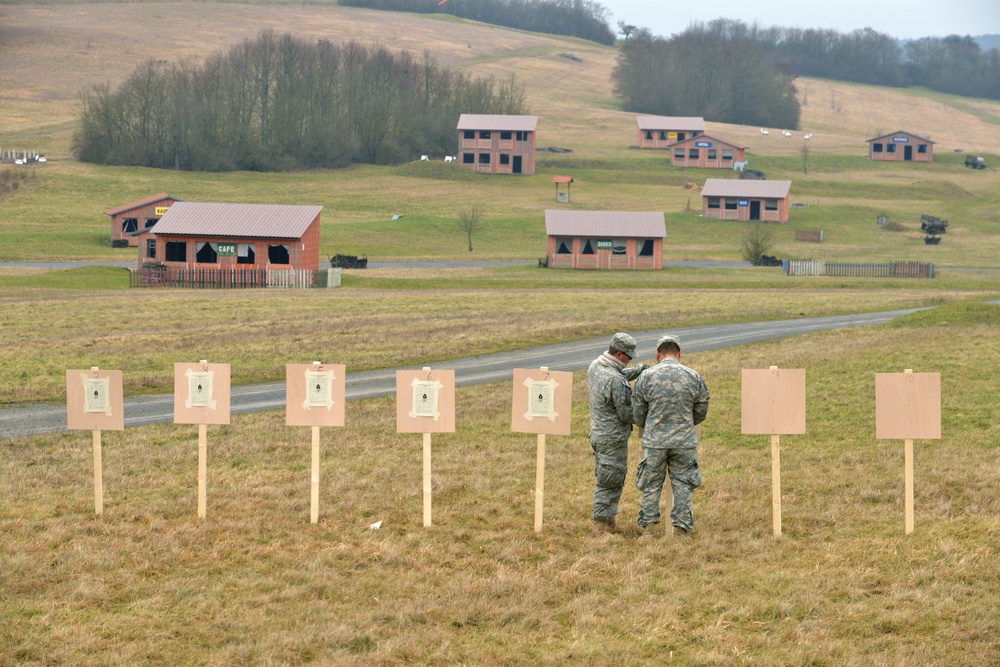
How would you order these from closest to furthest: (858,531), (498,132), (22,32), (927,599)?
(927,599) < (858,531) < (498,132) < (22,32)

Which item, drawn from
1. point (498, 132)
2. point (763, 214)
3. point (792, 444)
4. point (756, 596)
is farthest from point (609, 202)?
point (756, 596)

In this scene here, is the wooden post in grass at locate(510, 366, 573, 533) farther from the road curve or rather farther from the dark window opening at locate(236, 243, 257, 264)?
the dark window opening at locate(236, 243, 257, 264)

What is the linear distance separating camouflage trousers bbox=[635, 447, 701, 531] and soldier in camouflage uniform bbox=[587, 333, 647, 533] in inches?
12.8

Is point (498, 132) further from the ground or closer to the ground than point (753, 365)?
further from the ground

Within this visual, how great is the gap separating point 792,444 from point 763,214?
3106 inches

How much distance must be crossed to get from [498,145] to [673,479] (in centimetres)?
10601

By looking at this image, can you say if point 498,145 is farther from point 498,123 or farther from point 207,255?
point 207,255

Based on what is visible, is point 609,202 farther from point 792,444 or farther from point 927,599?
point 927,599

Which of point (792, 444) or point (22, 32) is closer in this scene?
point (792, 444)

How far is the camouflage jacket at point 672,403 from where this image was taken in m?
12.5

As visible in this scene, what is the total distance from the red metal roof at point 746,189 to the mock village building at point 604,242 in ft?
78.8

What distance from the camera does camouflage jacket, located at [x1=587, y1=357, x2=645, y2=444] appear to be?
42.2ft

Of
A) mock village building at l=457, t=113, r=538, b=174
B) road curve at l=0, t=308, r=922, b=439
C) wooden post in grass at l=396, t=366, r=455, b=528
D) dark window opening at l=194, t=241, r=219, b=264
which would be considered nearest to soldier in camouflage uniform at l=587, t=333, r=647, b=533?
wooden post in grass at l=396, t=366, r=455, b=528

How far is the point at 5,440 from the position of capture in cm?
1834
